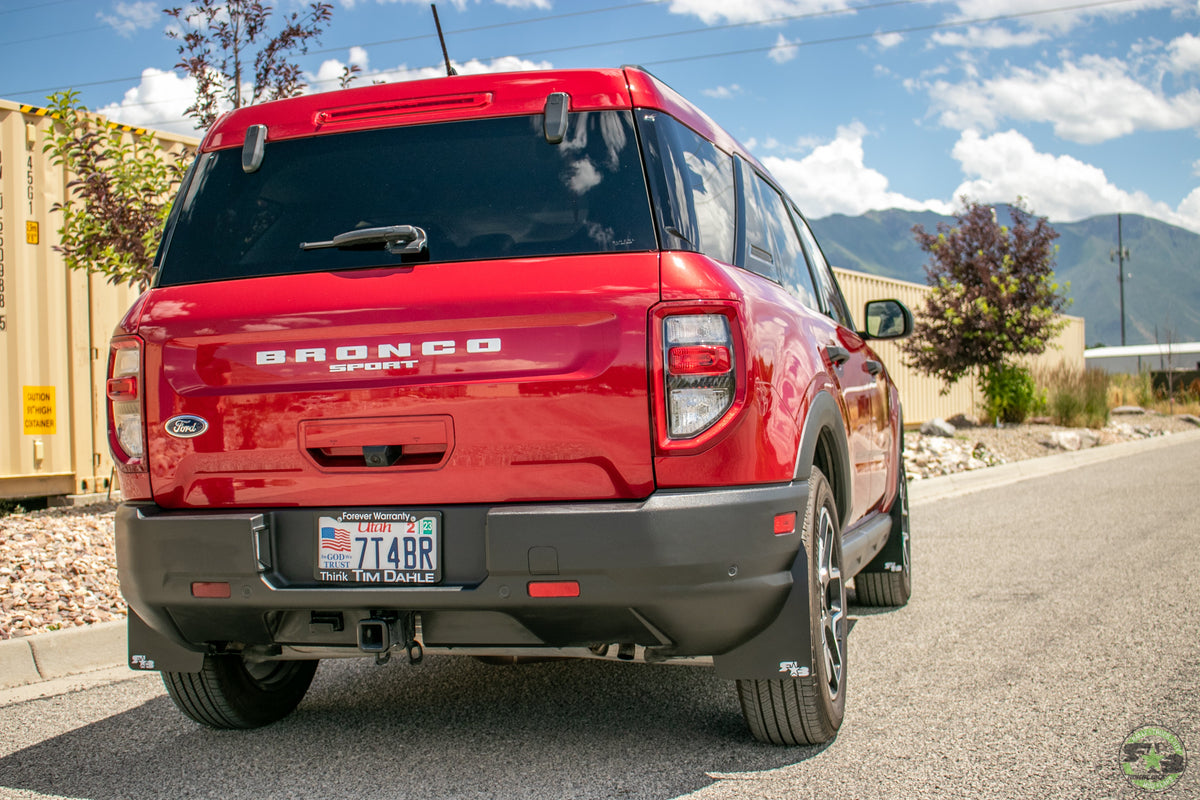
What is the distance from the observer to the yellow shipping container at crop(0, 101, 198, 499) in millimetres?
8531

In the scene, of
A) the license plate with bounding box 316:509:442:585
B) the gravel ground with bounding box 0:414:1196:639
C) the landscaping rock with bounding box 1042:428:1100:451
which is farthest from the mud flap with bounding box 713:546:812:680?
the landscaping rock with bounding box 1042:428:1100:451

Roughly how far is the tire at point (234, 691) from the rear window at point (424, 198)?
1315 millimetres

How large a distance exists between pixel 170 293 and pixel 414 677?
210 centimetres

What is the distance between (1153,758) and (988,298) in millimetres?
17230

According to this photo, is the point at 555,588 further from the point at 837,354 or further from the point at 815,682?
the point at 837,354

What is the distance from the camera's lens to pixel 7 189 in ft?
28.0

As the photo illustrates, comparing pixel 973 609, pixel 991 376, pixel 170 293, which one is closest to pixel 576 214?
pixel 170 293

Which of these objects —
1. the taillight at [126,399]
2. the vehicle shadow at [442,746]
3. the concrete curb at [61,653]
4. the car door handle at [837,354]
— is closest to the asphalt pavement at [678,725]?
the vehicle shadow at [442,746]

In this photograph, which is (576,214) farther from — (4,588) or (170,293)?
(4,588)

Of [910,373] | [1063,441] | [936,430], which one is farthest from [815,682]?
[910,373]

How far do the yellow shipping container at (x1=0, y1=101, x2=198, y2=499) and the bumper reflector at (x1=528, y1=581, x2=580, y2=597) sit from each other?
7.30 metres

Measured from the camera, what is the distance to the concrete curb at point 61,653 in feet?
15.4

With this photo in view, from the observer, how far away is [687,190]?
3076mm

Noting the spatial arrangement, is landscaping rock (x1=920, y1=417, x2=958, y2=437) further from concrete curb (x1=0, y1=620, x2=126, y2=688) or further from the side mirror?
concrete curb (x1=0, y1=620, x2=126, y2=688)
